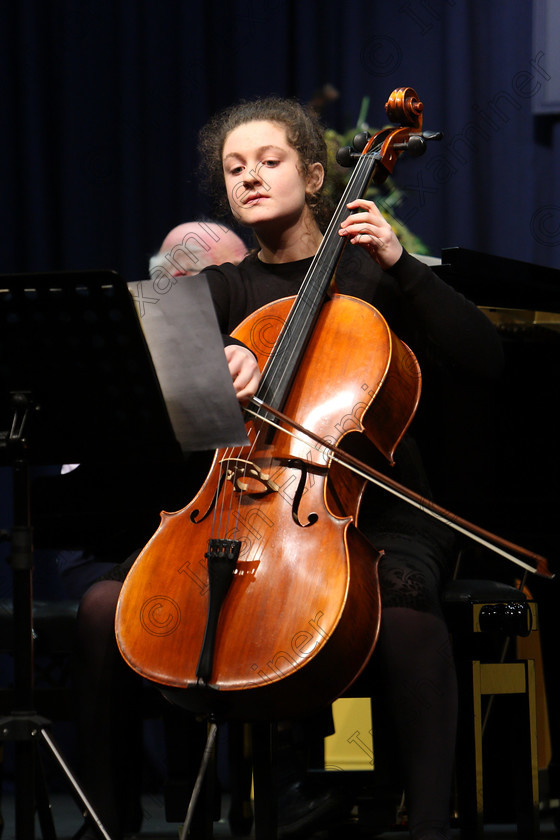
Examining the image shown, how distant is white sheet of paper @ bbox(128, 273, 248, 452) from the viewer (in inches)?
47.3

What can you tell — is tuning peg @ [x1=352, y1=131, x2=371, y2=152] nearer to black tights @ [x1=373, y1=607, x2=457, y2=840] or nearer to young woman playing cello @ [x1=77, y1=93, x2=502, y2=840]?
young woman playing cello @ [x1=77, y1=93, x2=502, y2=840]

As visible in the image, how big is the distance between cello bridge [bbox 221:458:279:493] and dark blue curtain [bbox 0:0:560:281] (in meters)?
1.58

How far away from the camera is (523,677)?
1.53 metres

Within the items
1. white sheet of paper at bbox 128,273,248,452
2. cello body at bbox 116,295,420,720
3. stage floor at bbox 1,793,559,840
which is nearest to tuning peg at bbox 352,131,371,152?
cello body at bbox 116,295,420,720

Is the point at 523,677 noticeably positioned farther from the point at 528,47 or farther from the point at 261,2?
the point at 261,2

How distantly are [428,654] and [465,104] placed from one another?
6.17 feet

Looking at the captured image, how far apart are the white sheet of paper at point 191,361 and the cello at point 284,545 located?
119 millimetres

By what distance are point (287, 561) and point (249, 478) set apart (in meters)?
0.15

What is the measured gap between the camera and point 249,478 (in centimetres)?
133

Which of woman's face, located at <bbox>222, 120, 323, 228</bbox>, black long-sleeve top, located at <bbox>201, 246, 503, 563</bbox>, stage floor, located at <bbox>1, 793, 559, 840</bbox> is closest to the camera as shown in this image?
black long-sleeve top, located at <bbox>201, 246, 503, 563</bbox>

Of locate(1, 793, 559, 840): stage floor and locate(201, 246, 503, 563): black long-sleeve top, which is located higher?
locate(201, 246, 503, 563): black long-sleeve top

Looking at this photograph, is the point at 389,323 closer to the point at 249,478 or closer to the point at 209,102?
the point at 249,478

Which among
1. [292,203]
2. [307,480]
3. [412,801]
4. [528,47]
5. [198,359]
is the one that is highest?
[528,47]

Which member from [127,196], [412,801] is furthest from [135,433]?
[127,196]
